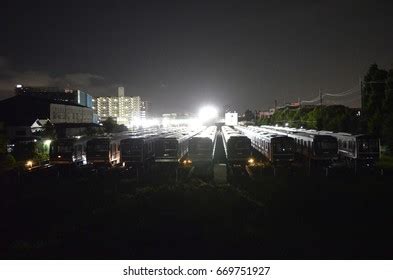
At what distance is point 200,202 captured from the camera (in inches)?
650

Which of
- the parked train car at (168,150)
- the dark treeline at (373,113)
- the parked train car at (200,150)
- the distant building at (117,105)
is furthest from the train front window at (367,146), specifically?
the distant building at (117,105)

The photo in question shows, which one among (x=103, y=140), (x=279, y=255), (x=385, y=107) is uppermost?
(x=385, y=107)

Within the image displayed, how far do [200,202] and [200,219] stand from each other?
269 cm

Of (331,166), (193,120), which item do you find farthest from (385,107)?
(193,120)

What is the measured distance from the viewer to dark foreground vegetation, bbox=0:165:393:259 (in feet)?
34.8

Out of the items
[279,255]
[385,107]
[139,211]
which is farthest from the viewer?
[385,107]

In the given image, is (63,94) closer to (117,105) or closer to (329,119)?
(117,105)

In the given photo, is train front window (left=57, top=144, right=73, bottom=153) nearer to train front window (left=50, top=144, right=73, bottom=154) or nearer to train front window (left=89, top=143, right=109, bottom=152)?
train front window (left=50, top=144, right=73, bottom=154)

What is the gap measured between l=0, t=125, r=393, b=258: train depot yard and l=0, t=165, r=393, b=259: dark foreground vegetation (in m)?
0.04

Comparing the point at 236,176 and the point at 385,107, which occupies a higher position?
the point at 385,107

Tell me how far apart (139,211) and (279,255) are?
22.5 ft

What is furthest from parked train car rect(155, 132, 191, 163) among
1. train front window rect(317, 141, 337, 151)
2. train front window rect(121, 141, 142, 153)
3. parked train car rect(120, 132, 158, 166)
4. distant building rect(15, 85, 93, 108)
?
distant building rect(15, 85, 93, 108)

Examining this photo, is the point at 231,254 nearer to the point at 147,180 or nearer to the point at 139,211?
the point at 139,211

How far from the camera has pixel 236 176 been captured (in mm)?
24109
